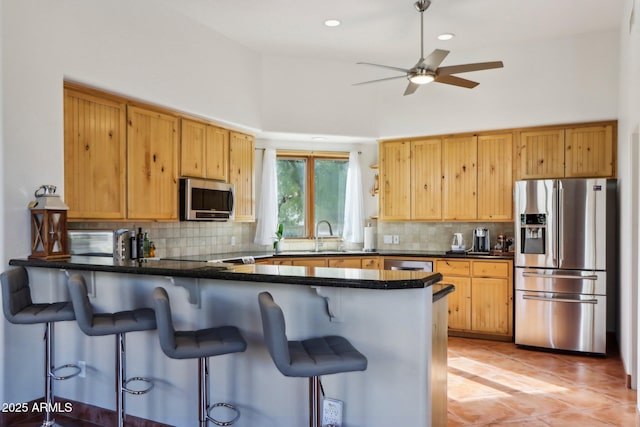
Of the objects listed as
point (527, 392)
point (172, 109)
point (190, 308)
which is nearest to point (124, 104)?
point (172, 109)

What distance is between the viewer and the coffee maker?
5.59 metres

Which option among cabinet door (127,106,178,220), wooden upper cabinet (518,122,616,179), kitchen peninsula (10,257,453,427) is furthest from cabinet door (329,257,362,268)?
kitchen peninsula (10,257,453,427)

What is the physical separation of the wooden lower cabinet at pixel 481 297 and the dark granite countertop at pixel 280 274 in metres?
3.04

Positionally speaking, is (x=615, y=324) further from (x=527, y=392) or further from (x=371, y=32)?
(x=371, y=32)

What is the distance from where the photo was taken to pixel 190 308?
2852mm

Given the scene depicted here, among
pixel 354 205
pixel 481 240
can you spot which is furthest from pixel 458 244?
pixel 354 205

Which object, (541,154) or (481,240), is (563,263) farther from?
(541,154)

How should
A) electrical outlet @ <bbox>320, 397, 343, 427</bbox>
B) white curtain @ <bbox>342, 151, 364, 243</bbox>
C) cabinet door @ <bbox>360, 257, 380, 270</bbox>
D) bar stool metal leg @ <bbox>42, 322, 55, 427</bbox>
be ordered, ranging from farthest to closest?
white curtain @ <bbox>342, 151, 364, 243</bbox> → cabinet door @ <bbox>360, 257, 380, 270</bbox> → bar stool metal leg @ <bbox>42, 322, 55, 427</bbox> → electrical outlet @ <bbox>320, 397, 343, 427</bbox>

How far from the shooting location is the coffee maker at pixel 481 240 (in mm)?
5586

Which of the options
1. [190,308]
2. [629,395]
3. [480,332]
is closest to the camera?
[190,308]

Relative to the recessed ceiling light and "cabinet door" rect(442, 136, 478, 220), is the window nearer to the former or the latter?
"cabinet door" rect(442, 136, 478, 220)

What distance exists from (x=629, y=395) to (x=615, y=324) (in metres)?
1.65

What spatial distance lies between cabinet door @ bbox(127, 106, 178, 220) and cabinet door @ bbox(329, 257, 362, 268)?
188 cm

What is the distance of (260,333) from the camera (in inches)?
105
